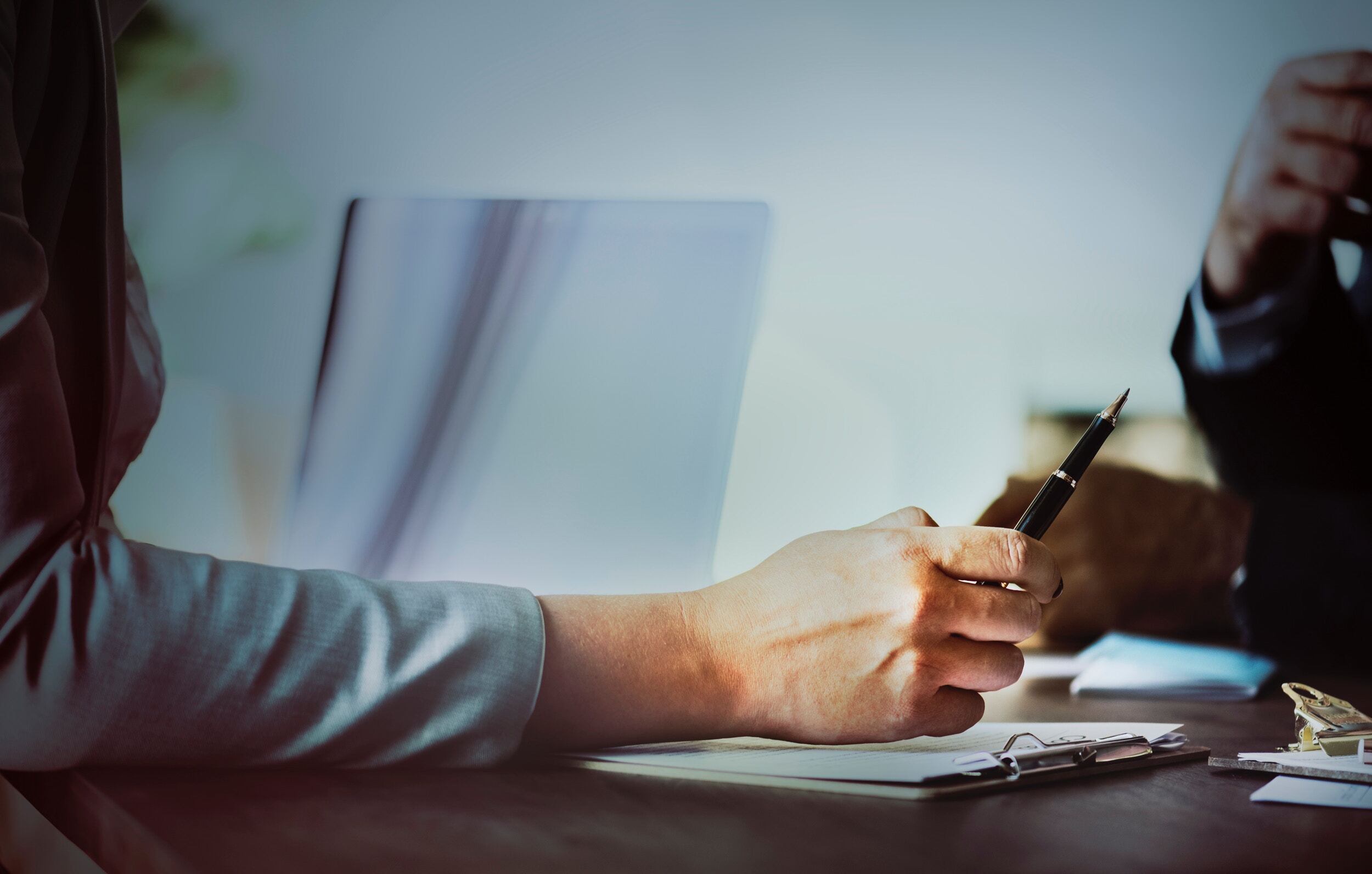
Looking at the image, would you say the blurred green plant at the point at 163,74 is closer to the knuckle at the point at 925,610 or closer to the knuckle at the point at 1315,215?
the knuckle at the point at 925,610

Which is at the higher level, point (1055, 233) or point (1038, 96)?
point (1038, 96)

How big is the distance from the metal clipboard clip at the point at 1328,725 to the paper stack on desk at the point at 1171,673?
291mm

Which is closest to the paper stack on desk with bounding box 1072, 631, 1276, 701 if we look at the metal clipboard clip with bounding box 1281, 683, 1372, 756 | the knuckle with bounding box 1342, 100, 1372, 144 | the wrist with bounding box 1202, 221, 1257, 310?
the metal clipboard clip with bounding box 1281, 683, 1372, 756

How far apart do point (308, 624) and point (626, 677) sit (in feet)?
0.45

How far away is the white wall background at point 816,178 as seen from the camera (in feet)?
3.24

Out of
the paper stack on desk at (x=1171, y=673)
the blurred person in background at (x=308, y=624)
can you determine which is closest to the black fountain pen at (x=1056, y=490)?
the blurred person in background at (x=308, y=624)

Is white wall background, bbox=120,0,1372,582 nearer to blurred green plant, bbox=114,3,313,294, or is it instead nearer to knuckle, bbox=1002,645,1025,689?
blurred green plant, bbox=114,3,313,294

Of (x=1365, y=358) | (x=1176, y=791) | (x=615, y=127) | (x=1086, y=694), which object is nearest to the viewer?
(x=1176, y=791)

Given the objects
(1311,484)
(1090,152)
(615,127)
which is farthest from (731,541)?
(1311,484)

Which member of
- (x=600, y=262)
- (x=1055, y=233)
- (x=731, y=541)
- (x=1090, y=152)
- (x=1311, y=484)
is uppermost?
(x=1090, y=152)

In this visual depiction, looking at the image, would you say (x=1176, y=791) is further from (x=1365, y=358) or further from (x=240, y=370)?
(x=1365, y=358)

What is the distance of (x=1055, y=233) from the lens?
1161 millimetres

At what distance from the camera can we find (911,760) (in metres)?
0.38

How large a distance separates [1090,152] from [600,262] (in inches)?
27.5
